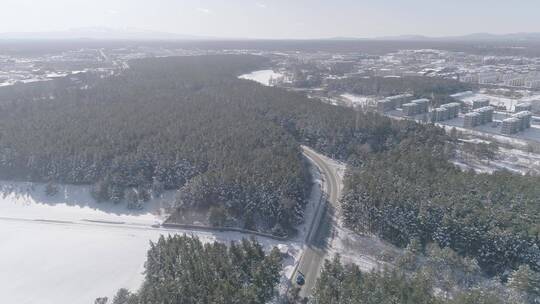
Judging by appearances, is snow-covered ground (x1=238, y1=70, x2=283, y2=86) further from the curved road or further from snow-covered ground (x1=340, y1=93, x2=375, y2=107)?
the curved road

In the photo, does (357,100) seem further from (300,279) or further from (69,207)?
(300,279)

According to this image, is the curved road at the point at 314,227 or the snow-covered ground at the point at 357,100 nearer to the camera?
the curved road at the point at 314,227

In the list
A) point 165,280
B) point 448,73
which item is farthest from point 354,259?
point 448,73

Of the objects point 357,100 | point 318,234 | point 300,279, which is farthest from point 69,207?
point 357,100

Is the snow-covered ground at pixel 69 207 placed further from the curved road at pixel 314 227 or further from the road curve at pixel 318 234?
the road curve at pixel 318 234

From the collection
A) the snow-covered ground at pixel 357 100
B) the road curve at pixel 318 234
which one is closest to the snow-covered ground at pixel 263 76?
the snow-covered ground at pixel 357 100
